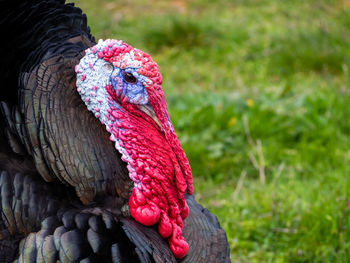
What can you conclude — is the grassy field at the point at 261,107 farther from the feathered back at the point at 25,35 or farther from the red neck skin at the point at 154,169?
the feathered back at the point at 25,35

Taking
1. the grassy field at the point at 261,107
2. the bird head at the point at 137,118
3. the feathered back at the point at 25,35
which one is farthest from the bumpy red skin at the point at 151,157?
the grassy field at the point at 261,107

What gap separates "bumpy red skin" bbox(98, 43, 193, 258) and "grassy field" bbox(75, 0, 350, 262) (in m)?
1.15

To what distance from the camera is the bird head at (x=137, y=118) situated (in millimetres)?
1910

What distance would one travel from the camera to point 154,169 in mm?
1943

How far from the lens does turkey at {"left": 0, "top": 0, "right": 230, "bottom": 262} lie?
1.79 m

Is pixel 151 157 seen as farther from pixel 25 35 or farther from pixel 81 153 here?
pixel 25 35

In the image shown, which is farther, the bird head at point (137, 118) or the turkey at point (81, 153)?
the bird head at point (137, 118)

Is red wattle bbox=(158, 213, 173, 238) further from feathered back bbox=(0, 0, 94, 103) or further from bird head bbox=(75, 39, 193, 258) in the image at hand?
feathered back bbox=(0, 0, 94, 103)

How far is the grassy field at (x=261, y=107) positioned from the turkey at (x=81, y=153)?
1.23 meters

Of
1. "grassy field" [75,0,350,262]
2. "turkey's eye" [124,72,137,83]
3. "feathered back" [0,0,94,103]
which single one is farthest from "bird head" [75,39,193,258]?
"grassy field" [75,0,350,262]

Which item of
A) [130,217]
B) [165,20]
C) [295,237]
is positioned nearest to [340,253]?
[295,237]

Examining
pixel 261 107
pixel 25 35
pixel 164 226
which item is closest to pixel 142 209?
pixel 164 226

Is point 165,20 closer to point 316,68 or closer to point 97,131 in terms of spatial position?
point 316,68

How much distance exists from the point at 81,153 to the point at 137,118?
0.89ft
